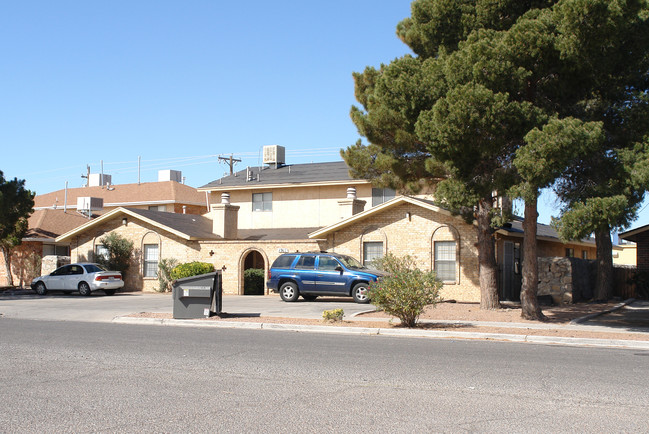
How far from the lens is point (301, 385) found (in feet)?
28.2

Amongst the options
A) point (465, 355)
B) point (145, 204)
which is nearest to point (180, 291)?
point (465, 355)

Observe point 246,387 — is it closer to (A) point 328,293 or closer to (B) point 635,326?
(B) point 635,326

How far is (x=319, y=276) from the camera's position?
79.7ft

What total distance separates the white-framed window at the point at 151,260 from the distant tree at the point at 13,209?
20.1ft

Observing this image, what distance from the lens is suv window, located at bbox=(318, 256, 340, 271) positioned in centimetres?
2431

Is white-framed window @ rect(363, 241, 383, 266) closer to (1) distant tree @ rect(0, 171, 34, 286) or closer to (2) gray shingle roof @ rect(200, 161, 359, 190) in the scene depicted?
(2) gray shingle roof @ rect(200, 161, 359, 190)

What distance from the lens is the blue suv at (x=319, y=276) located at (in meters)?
23.7

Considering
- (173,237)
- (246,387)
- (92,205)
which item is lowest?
(246,387)

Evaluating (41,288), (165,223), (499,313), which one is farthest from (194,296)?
(41,288)

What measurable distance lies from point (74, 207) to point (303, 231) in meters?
26.0

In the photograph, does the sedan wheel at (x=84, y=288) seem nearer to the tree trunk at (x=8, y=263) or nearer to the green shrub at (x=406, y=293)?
the tree trunk at (x=8, y=263)

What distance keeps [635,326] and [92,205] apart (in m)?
33.8

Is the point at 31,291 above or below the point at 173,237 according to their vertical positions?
below

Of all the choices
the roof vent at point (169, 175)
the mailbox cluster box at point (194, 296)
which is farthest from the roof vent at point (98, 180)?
the mailbox cluster box at point (194, 296)
